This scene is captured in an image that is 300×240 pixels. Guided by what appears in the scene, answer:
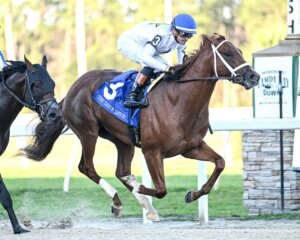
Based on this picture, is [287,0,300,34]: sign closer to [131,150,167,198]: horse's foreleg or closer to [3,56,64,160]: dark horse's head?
[131,150,167,198]: horse's foreleg

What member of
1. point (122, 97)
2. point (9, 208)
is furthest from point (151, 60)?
point (9, 208)

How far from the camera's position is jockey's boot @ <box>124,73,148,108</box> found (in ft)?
30.5

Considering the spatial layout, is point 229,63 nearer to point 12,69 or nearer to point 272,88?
point 12,69

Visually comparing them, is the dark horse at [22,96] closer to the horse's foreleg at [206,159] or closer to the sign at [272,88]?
the horse's foreleg at [206,159]

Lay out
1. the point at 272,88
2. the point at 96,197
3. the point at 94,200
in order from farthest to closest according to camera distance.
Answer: the point at 96,197, the point at 94,200, the point at 272,88

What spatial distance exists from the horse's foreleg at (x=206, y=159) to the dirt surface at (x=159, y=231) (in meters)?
0.36

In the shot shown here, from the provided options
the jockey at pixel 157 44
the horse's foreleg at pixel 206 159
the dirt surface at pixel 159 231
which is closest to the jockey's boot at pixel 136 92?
the jockey at pixel 157 44

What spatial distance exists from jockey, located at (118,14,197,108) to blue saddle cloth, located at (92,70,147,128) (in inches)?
6.1

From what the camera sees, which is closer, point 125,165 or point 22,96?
point 22,96

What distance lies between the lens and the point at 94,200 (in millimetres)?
13016

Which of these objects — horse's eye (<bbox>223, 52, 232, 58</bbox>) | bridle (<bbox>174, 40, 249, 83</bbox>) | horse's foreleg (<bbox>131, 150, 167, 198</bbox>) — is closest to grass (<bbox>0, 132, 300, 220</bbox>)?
horse's foreleg (<bbox>131, 150, 167, 198</bbox>)

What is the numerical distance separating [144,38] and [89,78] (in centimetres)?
85

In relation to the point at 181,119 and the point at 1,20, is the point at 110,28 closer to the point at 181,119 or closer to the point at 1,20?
the point at 1,20

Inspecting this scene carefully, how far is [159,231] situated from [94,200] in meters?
4.50
